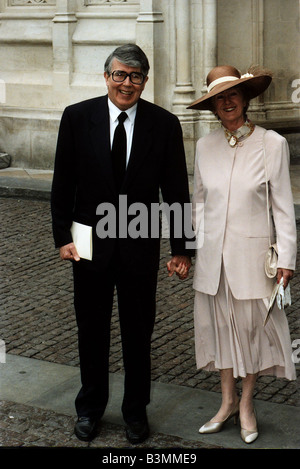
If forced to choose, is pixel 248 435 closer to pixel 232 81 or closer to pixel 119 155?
pixel 119 155

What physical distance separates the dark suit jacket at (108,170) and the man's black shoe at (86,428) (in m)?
0.79

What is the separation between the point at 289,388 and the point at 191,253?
3.83 ft

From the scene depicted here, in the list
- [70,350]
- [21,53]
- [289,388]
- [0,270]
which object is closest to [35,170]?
[21,53]

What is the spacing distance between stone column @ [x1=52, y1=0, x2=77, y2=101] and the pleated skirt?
8869mm

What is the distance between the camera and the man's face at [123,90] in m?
4.65

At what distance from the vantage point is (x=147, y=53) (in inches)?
487

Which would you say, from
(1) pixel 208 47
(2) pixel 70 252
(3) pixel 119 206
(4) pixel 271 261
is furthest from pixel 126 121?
(1) pixel 208 47

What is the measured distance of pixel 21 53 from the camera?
45.5 ft

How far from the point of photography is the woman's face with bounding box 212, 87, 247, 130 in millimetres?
4703

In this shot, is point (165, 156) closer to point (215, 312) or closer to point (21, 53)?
point (215, 312)

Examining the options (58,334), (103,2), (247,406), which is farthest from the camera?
(103,2)

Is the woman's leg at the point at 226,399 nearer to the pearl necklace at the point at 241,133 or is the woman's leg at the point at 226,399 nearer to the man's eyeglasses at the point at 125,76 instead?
the pearl necklace at the point at 241,133

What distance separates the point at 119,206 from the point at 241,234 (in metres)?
0.59

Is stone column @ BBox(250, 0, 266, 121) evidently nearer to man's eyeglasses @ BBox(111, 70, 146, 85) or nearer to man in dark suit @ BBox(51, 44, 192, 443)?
man in dark suit @ BBox(51, 44, 192, 443)
